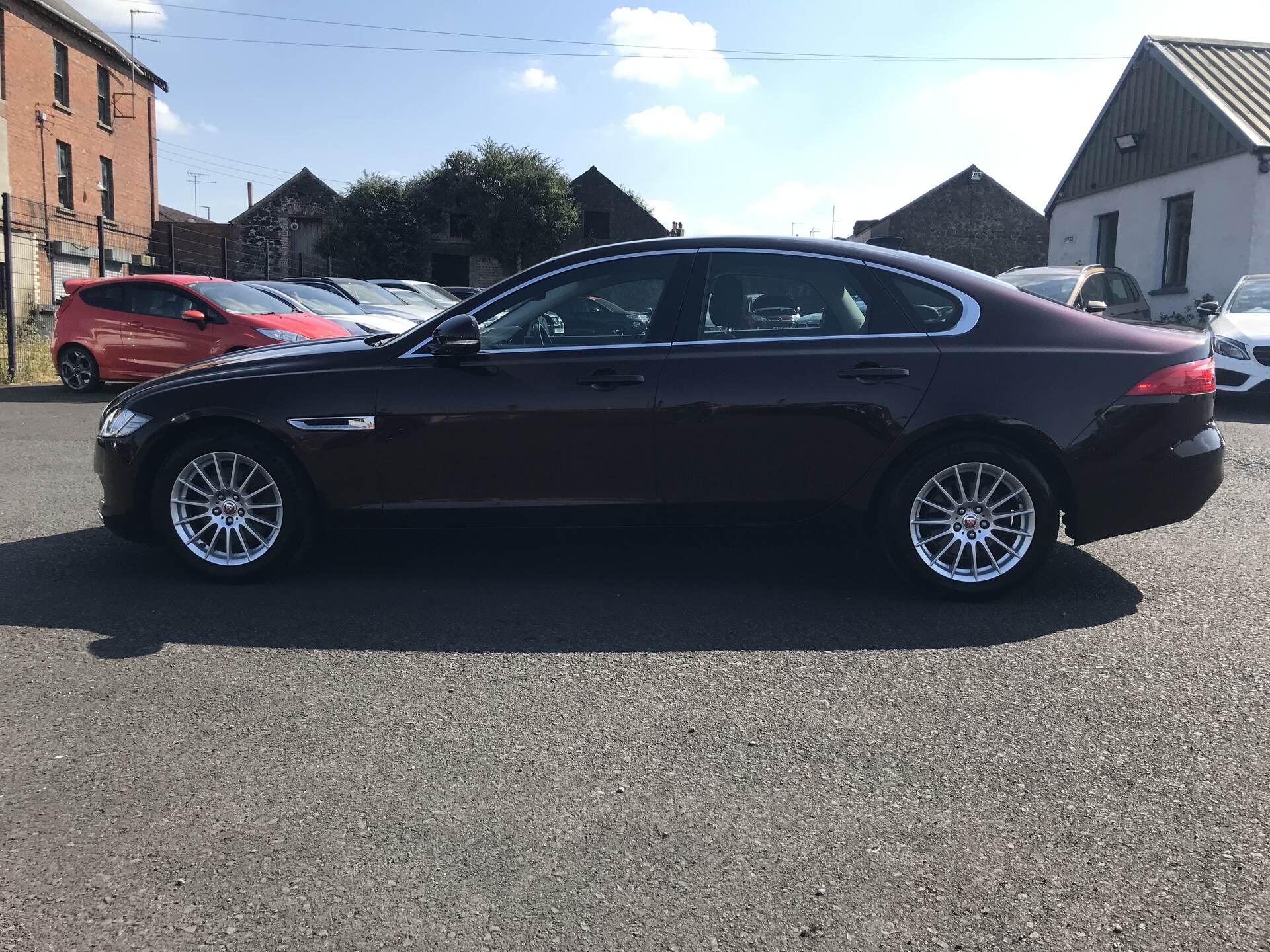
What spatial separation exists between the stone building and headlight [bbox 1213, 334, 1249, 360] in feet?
141

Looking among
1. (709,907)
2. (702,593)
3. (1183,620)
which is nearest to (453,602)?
(702,593)

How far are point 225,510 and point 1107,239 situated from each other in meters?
28.6

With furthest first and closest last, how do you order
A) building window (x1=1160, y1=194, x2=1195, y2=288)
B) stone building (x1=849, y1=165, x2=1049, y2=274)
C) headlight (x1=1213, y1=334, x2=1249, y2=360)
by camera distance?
stone building (x1=849, y1=165, x2=1049, y2=274) → building window (x1=1160, y1=194, x2=1195, y2=288) → headlight (x1=1213, y1=334, x2=1249, y2=360)

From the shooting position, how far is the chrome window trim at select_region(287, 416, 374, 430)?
16.3 feet

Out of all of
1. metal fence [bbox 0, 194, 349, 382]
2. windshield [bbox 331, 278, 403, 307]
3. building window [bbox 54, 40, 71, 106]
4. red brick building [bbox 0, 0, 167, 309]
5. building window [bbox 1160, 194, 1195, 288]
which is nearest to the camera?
metal fence [bbox 0, 194, 349, 382]

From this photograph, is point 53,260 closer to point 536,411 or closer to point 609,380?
point 536,411

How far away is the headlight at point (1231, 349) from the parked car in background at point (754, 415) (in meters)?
7.94

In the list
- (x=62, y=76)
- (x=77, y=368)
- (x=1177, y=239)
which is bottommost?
(x=77, y=368)

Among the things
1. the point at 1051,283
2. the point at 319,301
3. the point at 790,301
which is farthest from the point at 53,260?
the point at 790,301

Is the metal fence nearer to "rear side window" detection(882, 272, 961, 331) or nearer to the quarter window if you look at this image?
the quarter window

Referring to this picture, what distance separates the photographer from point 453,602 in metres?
4.91

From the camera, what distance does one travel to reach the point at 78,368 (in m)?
14.7

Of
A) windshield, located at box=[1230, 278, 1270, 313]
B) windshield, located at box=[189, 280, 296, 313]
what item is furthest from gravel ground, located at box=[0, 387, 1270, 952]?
windshield, located at box=[1230, 278, 1270, 313]

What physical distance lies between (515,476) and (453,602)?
64 cm
